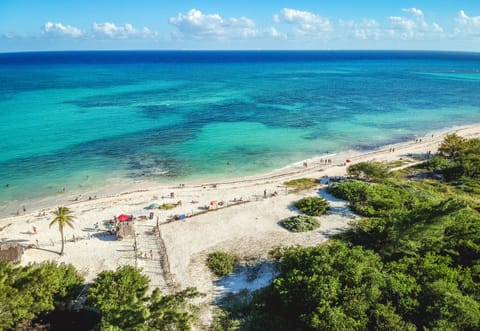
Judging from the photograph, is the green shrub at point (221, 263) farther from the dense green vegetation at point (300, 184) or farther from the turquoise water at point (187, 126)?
the turquoise water at point (187, 126)

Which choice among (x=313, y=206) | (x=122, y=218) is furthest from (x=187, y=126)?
(x=313, y=206)

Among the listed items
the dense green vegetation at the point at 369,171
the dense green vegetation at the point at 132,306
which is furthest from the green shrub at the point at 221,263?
the dense green vegetation at the point at 369,171

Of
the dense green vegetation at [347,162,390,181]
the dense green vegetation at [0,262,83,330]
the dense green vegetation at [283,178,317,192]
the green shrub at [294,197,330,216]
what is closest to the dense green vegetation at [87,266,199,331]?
the dense green vegetation at [0,262,83,330]

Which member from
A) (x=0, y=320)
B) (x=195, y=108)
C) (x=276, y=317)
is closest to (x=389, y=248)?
(x=276, y=317)

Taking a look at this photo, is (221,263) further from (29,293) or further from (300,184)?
(300,184)

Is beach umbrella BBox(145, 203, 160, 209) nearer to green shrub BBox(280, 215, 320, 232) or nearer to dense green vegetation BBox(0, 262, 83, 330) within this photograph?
green shrub BBox(280, 215, 320, 232)

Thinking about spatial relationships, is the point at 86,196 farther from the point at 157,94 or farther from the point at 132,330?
the point at 157,94
